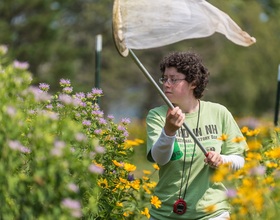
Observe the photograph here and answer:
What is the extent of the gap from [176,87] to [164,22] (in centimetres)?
41

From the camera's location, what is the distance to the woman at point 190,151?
4148 mm

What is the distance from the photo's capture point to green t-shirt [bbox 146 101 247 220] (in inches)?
164

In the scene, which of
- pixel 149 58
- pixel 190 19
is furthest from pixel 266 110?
pixel 190 19

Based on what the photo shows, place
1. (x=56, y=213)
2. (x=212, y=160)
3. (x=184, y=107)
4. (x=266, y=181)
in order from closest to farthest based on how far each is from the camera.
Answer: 1. (x=56, y=213)
2. (x=266, y=181)
3. (x=212, y=160)
4. (x=184, y=107)

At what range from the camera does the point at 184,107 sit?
427 cm

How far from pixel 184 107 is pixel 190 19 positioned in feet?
2.01

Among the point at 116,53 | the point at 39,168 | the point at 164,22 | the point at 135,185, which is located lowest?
the point at 116,53

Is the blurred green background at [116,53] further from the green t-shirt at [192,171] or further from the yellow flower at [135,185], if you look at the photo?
the green t-shirt at [192,171]

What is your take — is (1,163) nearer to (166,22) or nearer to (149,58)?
(166,22)

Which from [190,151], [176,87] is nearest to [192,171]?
[190,151]

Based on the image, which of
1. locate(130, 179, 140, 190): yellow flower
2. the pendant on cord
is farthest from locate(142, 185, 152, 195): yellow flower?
the pendant on cord

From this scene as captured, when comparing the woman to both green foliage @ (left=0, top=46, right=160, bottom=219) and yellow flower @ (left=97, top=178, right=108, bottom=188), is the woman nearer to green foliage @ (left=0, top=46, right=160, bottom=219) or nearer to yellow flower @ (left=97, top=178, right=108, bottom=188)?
yellow flower @ (left=97, top=178, right=108, bottom=188)

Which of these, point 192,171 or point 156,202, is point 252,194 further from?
point 156,202

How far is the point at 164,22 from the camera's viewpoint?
14.5 feet
